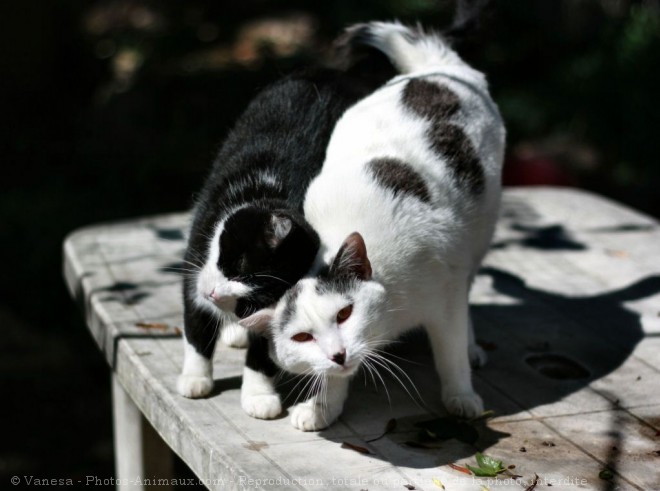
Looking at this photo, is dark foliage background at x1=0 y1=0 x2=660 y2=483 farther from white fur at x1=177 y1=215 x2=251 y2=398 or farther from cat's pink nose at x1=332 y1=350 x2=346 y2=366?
cat's pink nose at x1=332 y1=350 x2=346 y2=366

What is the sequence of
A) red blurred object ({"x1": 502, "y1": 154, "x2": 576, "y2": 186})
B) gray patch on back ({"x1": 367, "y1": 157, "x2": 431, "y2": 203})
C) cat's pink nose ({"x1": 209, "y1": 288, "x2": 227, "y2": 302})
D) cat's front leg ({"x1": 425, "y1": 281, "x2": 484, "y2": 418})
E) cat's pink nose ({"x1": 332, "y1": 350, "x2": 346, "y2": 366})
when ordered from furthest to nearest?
red blurred object ({"x1": 502, "y1": 154, "x2": 576, "y2": 186}), cat's front leg ({"x1": 425, "y1": 281, "x2": 484, "y2": 418}), gray patch on back ({"x1": 367, "y1": 157, "x2": 431, "y2": 203}), cat's pink nose ({"x1": 209, "y1": 288, "x2": 227, "y2": 302}), cat's pink nose ({"x1": 332, "y1": 350, "x2": 346, "y2": 366})

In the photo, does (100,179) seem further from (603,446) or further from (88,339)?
(603,446)

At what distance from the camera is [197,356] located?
2.91m

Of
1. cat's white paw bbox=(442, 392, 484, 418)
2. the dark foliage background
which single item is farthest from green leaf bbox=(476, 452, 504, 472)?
the dark foliage background

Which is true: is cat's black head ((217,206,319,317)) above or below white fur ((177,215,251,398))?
above

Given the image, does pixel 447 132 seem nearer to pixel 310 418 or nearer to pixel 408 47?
pixel 408 47

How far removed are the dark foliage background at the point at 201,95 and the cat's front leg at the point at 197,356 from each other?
3278mm

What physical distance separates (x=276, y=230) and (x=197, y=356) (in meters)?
0.69

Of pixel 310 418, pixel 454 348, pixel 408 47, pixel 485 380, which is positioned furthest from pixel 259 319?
pixel 408 47

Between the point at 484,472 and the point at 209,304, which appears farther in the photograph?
the point at 209,304

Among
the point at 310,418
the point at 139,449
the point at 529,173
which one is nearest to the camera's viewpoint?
the point at 310,418

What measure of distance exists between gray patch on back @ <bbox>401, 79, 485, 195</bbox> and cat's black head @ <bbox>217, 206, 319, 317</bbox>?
573mm

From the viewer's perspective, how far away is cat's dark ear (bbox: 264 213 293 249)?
241cm

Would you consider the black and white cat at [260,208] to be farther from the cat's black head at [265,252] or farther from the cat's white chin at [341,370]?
the cat's white chin at [341,370]
